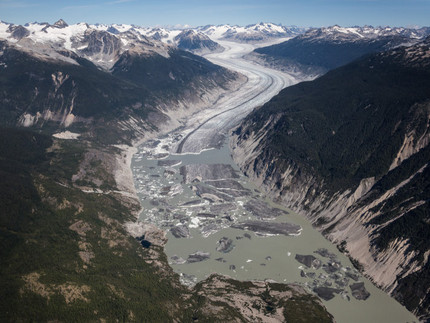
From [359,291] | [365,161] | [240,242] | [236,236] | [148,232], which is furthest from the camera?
[365,161]

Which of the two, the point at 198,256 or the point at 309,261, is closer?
the point at 309,261

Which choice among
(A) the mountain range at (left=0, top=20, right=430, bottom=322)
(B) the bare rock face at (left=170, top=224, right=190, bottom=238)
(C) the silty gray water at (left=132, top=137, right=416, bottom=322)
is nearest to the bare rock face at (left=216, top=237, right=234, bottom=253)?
(C) the silty gray water at (left=132, top=137, right=416, bottom=322)

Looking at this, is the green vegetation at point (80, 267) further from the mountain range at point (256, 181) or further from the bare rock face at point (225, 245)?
the bare rock face at point (225, 245)

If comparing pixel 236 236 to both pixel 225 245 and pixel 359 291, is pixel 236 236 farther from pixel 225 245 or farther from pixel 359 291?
pixel 359 291

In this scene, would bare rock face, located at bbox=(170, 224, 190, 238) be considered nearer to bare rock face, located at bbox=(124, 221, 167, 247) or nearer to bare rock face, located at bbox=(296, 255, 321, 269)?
bare rock face, located at bbox=(124, 221, 167, 247)

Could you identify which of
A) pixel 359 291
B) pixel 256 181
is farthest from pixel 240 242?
pixel 256 181

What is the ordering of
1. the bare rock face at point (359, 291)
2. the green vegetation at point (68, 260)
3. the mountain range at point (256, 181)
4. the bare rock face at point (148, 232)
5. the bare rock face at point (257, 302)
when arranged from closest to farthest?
the green vegetation at point (68, 260)
the mountain range at point (256, 181)
the bare rock face at point (257, 302)
the bare rock face at point (359, 291)
the bare rock face at point (148, 232)

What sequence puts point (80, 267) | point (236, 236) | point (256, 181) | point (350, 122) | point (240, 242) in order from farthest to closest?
1. point (350, 122)
2. point (256, 181)
3. point (236, 236)
4. point (240, 242)
5. point (80, 267)

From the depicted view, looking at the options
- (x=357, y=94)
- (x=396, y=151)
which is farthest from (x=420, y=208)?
(x=357, y=94)

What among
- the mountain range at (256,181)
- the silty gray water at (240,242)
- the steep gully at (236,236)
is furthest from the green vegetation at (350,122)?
the silty gray water at (240,242)
